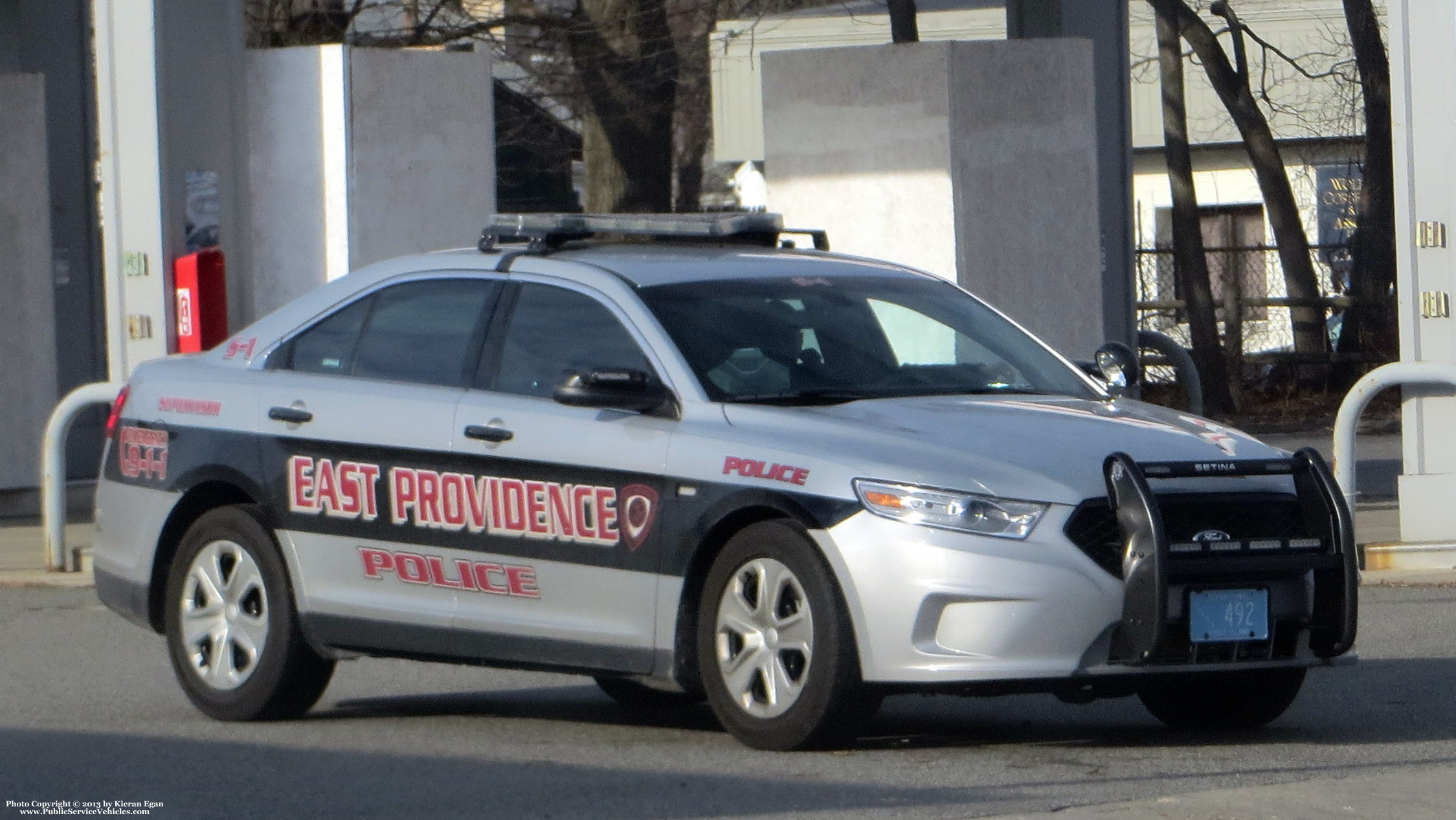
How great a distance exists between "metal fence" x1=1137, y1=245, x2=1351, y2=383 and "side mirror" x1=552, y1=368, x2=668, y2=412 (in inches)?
775

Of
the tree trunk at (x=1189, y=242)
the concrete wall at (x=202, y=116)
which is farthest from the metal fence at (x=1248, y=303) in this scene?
the concrete wall at (x=202, y=116)

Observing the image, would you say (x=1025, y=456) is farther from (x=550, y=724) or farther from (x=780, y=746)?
(x=550, y=724)

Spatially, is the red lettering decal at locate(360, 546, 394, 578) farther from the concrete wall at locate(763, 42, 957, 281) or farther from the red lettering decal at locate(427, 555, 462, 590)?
the concrete wall at locate(763, 42, 957, 281)

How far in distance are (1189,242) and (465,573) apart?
20.6 meters

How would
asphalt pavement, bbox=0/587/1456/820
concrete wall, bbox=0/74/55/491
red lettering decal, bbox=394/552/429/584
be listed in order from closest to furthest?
asphalt pavement, bbox=0/587/1456/820
red lettering decal, bbox=394/552/429/584
concrete wall, bbox=0/74/55/491

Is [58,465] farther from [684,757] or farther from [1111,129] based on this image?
[1111,129]

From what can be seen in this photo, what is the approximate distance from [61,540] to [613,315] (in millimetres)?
6756

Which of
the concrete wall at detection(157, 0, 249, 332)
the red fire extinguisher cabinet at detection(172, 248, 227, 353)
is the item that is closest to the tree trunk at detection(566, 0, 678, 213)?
the concrete wall at detection(157, 0, 249, 332)

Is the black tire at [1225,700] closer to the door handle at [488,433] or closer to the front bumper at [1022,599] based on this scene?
the front bumper at [1022,599]

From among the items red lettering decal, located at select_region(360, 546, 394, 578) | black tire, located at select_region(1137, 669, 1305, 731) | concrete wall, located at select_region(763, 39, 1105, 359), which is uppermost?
concrete wall, located at select_region(763, 39, 1105, 359)

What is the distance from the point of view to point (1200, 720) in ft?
25.3

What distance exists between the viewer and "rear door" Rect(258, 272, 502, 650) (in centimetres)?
786

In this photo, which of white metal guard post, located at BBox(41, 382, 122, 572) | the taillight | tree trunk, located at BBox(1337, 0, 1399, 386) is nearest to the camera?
the taillight

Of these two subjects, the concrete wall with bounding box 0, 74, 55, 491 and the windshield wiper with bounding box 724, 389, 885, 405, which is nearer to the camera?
the windshield wiper with bounding box 724, 389, 885, 405
